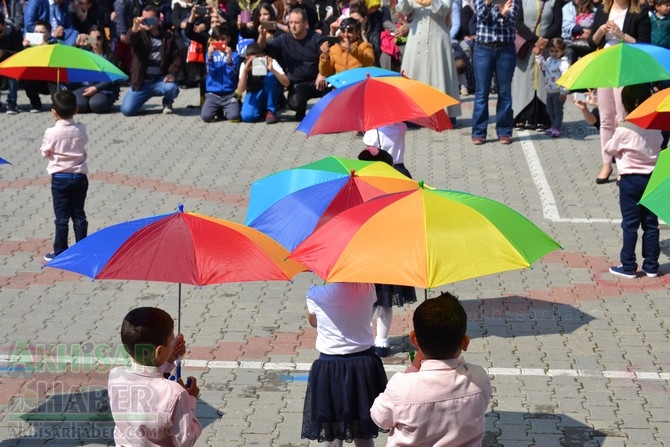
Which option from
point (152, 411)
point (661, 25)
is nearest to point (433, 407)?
point (152, 411)

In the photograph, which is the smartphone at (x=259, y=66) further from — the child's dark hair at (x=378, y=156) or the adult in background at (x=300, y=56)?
the child's dark hair at (x=378, y=156)

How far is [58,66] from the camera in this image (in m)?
11.2

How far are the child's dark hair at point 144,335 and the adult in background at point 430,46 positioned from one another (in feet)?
38.8

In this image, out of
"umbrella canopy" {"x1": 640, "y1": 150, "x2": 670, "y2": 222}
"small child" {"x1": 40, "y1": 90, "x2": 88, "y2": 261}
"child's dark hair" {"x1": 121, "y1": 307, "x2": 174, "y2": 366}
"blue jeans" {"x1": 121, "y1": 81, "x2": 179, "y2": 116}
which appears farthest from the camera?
"blue jeans" {"x1": 121, "y1": 81, "x2": 179, "y2": 116}

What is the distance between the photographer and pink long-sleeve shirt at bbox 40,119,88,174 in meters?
10.5

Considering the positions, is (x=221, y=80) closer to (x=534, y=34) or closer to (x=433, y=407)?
(x=534, y=34)

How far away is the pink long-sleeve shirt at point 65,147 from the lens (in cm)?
1047

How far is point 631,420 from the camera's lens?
748cm

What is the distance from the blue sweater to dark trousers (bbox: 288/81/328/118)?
36.1 inches

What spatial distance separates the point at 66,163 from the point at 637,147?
206 inches

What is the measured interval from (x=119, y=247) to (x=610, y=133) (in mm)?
9172

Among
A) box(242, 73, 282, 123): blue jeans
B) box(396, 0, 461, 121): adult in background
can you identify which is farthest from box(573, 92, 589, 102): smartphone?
box(242, 73, 282, 123): blue jeans

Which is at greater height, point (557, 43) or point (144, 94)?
point (557, 43)

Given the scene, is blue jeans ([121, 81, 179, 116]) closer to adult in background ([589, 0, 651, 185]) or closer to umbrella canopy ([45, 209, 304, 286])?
adult in background ([589, 0, 651, 185])
